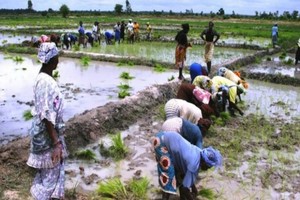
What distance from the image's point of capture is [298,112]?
7.82m

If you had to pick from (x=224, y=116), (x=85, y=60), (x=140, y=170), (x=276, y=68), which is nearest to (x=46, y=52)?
(x=140, y=170)

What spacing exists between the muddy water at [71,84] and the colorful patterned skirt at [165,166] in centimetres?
319

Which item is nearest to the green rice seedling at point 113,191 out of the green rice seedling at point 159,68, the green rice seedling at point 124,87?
the green rice seedling at point 124,87

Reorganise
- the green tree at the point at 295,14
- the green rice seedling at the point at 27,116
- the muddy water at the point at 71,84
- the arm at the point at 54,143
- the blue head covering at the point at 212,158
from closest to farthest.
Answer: the arm at the point at 54,143, the blue head covering at the point at 212,158, the green rice seedling at the point at 27,116, the muddy water at the point at 71,84, the green tree at the point at 295,14

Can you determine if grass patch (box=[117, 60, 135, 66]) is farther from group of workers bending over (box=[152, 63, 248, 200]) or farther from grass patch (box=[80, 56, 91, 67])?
group of workers bending over (box=[152, 63, 248, 200])

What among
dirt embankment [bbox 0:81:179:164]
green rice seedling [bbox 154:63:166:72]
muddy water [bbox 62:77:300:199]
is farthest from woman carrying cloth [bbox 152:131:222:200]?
green rice seedling [bbox 154:63:166:72]

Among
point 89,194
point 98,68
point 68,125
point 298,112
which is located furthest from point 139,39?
point 89,194

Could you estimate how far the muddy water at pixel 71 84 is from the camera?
734 cm

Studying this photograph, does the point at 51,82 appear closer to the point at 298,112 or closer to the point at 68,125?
the point at 68,125

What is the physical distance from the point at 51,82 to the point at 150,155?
2.71 m

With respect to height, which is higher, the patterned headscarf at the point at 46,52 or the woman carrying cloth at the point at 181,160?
the patterned headscarf at the point at 46,52

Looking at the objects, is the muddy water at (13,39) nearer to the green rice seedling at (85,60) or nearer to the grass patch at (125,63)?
the green rice seedling at (85,60)

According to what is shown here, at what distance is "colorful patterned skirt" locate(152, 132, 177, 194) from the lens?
147 inches

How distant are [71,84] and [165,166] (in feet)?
22.5
